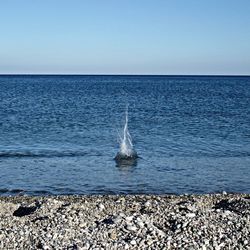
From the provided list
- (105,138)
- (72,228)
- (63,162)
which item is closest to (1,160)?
(63,162)

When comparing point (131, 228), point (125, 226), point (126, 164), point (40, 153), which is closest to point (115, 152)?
point (126, 164)

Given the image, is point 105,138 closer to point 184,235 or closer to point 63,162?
point 63,162

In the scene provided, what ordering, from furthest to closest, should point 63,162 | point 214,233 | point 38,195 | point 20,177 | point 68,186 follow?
point 63,162 → point 20,177 → point 68,186 → point 38,195 → point 214,233

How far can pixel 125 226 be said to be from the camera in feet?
51.6

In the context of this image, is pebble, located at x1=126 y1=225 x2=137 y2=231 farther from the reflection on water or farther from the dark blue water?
the reflection on water

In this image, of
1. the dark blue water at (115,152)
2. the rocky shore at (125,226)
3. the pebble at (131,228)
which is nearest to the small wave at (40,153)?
the dark blue water at (115,152)

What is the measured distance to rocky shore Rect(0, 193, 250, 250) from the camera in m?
14.5

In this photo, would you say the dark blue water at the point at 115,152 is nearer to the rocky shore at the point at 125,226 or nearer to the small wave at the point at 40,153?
the small wave at the point at 40,153

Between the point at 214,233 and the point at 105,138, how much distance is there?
2907 centimetres

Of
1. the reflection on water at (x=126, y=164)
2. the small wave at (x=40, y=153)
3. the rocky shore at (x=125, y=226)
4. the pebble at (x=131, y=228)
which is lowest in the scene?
the small wave at (x=40, y=153)

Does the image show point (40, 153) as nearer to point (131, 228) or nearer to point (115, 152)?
point (115, 152)

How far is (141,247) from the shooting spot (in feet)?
46.5

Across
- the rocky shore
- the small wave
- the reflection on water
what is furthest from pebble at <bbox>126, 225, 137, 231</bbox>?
the small wave

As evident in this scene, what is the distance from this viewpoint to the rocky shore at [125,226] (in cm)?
1452
